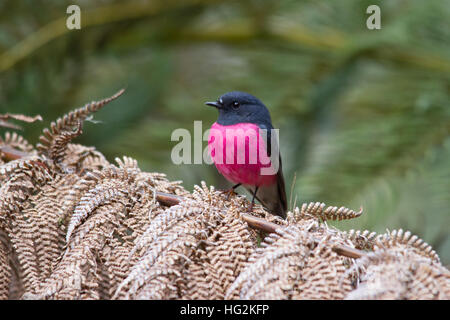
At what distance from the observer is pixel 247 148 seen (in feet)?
7.59

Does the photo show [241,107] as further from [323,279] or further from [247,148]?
[323,279]

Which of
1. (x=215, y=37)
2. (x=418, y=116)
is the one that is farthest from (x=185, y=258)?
(x=215, y=37)

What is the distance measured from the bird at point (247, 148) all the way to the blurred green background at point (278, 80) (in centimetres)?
19

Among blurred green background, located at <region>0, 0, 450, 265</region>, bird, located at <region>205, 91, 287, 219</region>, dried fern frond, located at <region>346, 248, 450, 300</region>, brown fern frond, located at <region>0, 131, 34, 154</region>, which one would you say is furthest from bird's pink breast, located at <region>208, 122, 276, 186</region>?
dried fern frond, located at <region>346, 248, 450, 300</region>

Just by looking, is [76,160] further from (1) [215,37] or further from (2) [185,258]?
(1) [215,37]

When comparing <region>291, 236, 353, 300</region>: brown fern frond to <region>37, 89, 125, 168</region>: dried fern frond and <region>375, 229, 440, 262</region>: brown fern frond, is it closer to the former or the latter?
<region>375, 229, 440, 262</region>: brown fern frond

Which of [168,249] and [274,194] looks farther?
[274,194]

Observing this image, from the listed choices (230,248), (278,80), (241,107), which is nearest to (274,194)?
(241,107)

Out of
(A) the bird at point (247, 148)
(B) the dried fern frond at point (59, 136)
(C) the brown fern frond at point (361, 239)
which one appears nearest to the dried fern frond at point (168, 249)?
(C) the brown fern frond at point (361, 239)

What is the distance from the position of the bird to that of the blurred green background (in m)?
0.19

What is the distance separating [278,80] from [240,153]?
98 cm

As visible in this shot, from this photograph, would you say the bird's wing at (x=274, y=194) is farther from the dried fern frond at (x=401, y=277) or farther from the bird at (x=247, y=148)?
the dried fern frond at (x=401, y=277)

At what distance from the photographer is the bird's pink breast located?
2.28 metres

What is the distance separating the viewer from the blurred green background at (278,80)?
263 cm
